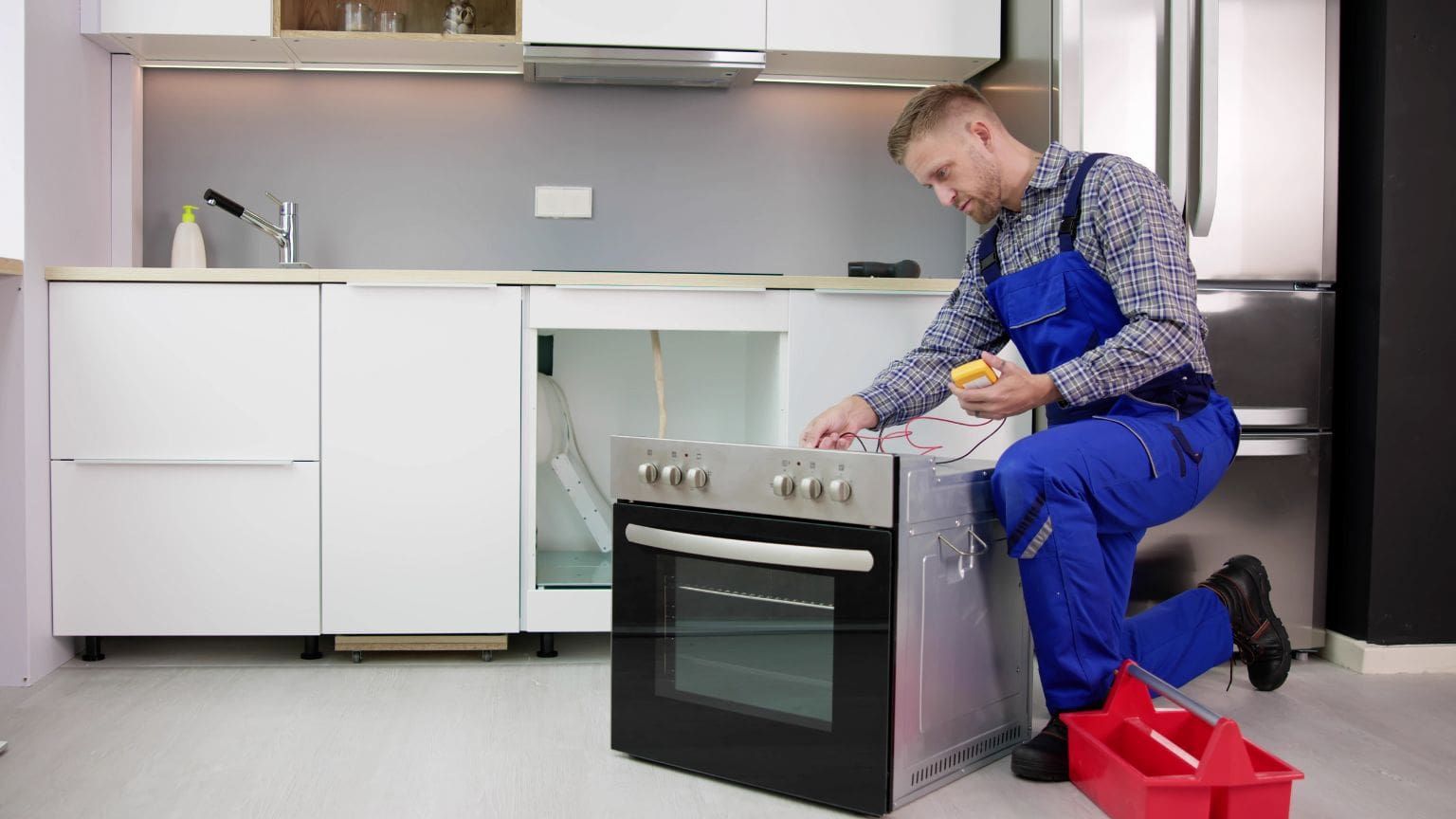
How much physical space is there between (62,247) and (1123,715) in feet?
7.48

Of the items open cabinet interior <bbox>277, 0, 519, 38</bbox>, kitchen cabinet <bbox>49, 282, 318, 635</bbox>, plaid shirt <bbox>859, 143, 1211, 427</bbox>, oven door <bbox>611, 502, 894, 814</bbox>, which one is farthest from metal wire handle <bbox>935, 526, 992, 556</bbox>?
open cabinet interior <bbox>277, 0, 519, 38</bbox>

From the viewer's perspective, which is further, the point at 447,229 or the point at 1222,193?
the point at 447,229

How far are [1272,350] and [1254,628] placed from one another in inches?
23.9

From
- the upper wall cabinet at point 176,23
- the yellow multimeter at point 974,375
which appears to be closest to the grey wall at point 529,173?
the upper wall cabinet at point 176,23

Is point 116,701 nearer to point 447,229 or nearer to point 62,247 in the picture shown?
point 62,247

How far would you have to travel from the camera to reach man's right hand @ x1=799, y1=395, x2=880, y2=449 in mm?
1935

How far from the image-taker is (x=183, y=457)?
2.32 metres

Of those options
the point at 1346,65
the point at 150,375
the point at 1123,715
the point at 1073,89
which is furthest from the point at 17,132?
the point at 1346,65

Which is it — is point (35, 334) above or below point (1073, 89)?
below

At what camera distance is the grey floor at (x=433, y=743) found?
1.61 m

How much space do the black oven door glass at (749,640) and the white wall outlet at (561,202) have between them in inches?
56.8

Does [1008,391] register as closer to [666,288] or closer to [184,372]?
[666,288]

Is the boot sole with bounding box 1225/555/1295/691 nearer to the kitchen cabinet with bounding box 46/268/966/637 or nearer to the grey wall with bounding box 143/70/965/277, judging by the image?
the kitchen cabinet with bounding box 46/268/966/637

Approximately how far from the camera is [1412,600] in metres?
2.40
